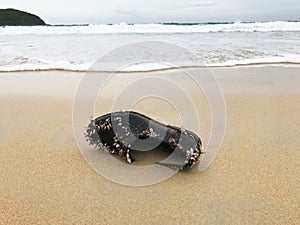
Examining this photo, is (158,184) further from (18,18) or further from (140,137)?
(18,18)

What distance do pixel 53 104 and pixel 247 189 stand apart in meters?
2.55

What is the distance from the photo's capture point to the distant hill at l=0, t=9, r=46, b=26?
31663mm

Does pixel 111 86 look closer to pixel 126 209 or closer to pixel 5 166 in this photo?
pixel 5 166

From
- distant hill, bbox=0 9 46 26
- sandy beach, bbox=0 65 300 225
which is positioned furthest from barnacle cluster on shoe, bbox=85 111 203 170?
distant hill, bbox=0 9 46 26

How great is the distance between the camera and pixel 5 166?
2496mm

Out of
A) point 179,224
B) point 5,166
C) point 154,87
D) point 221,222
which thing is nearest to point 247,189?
point 221,222

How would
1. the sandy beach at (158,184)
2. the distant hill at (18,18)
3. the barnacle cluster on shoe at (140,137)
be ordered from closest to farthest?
the sandy beach at (158,184) < the barnacle cluster on shoe at (140,137) < the distant hill at (18,18)

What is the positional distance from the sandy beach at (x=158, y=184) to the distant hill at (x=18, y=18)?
30164 millimetres

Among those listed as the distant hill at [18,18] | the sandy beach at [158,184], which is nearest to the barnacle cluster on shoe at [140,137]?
the sandy beach at [158,184]

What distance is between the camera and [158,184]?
2268 millimetres

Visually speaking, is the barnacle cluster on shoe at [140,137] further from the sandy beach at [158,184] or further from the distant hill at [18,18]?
the distant hill at [18,18]

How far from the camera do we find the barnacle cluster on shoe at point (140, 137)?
240 cm

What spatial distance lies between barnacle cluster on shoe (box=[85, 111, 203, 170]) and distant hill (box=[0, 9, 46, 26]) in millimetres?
30765

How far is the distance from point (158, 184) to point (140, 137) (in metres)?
0.39
